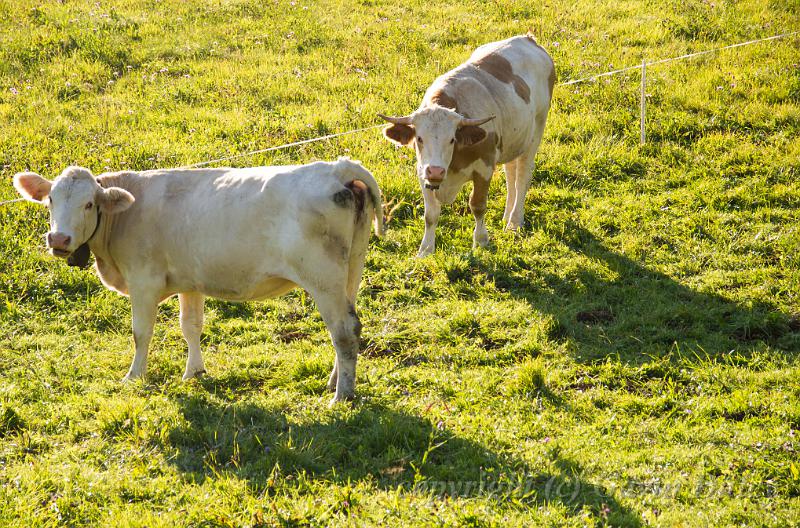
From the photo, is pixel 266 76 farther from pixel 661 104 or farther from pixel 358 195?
pixel 358 195

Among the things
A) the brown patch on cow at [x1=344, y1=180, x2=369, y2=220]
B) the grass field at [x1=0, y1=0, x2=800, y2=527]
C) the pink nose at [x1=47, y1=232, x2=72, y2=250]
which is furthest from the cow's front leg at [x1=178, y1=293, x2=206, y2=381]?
the brown patch on cow at [x1=344, y1=180, x2=369, y2=220]

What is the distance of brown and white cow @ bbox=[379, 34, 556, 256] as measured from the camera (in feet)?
34.2

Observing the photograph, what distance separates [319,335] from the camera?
31.0ft

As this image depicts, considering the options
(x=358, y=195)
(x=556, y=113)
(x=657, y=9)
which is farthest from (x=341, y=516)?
(x=657, y=9)

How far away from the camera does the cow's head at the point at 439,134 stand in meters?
10.3

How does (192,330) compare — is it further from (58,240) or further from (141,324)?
(58,240)

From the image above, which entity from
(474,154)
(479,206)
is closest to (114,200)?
(474,154)

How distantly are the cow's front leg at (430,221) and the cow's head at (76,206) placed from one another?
13.8 ft

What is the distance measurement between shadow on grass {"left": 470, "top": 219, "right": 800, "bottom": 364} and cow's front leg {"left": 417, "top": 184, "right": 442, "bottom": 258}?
2.36 feet

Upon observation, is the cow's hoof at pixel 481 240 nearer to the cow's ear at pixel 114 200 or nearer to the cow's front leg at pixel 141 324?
the cow's front leg at pixel 141 324

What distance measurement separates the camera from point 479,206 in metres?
11.2

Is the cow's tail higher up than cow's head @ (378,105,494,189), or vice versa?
the cow's tail

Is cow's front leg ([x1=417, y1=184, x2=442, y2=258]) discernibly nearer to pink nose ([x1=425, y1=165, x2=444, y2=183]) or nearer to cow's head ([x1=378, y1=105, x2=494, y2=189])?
cow's head ([x1=378, y1=105, x2=494, y2=189])

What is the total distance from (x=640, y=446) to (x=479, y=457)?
128 cm
